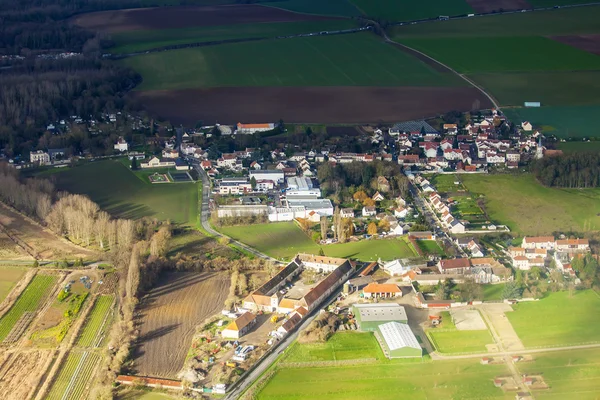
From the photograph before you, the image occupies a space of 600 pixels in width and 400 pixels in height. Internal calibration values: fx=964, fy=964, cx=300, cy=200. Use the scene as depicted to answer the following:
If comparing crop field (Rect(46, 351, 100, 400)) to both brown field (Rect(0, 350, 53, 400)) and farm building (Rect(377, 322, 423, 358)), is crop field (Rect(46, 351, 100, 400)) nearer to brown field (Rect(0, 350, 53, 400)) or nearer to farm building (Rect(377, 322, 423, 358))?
brown field (Rect(0, 350, 53, 400))

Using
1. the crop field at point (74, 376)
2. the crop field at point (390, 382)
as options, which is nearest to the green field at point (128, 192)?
the crop field at point (74, 376)

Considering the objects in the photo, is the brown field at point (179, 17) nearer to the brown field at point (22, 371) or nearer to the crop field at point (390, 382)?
the brown field at point (22, 371)

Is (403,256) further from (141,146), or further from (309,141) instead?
(141,146)

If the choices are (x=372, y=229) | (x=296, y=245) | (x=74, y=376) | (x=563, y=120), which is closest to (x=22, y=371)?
(x=74, y=376)

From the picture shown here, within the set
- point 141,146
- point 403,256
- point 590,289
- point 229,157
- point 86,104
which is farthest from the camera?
point 86,104

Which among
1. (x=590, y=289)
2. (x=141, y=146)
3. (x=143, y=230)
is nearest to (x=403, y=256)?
(x=590, y=289)

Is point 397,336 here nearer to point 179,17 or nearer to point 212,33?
point 212,33
